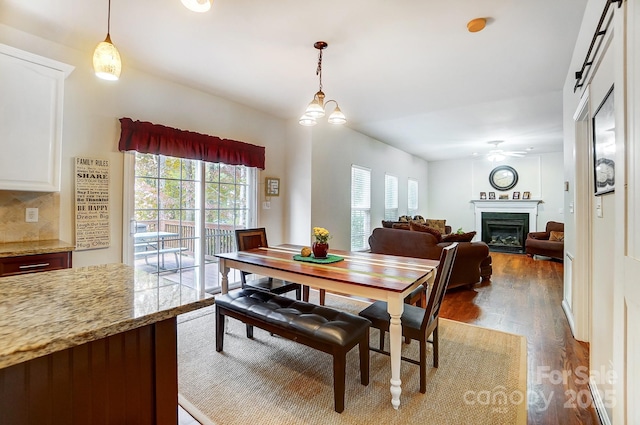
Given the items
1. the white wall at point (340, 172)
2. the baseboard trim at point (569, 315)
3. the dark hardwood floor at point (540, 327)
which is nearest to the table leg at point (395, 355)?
the dark hardwood floor at point (540, 327)

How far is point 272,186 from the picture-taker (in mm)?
4672

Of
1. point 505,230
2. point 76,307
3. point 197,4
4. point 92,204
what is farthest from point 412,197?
point 76,307

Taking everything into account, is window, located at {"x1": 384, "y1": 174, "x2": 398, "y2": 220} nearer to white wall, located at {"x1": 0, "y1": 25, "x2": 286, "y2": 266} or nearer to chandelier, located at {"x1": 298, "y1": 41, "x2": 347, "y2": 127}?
white wall, located at {"x1": 0, "y1": 25, "x2": 286, "y2": 266}

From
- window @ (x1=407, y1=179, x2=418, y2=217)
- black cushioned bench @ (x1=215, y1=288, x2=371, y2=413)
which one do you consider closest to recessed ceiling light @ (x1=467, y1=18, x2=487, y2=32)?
black cushioned bench @ (x1=215, y1=288, x2=371, y2=413)

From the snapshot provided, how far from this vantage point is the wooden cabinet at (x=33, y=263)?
2049 millimetres

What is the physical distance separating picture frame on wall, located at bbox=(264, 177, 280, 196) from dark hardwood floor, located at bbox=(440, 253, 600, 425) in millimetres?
2843

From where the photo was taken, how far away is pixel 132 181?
122 inches

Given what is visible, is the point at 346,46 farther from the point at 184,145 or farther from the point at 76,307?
the point at 76,307

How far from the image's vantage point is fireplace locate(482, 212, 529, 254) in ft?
26.1

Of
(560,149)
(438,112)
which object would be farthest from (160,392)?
(560,149)

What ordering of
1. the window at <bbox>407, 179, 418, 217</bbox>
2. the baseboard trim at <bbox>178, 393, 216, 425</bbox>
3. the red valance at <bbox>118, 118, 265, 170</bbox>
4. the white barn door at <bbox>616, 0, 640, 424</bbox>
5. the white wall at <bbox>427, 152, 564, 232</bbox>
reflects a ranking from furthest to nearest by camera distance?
the window at <bbox>407, 179, 418, 217</bbox> → the white wall at <bbox>427, 152, 564, 232</bbox> → the red valance at <bbox>118, 118, 265, 170</bbox> → the baseboard trim at <bbox>178, 393, 216, 425</bbox> → the white barn door at <bbox>616, 0, 640, 424</bbox>

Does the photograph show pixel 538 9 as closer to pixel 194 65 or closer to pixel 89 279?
pixel 194 65

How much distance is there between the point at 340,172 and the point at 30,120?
13.2 feet

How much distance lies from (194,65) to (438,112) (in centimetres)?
344
